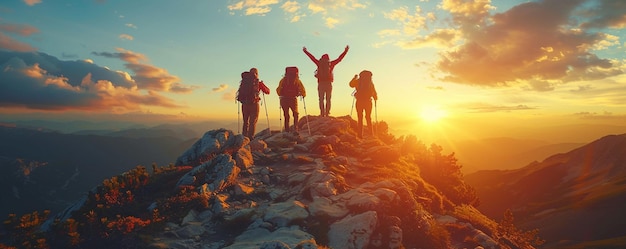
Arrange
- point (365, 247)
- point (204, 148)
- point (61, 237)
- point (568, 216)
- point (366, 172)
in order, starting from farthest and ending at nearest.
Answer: point (568, 216)
point (204, 148)
point (366, 172)
point (365, 247)
point (61, 237)

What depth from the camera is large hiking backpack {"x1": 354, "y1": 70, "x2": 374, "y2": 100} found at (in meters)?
25.5

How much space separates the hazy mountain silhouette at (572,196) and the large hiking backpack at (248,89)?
92706 mm

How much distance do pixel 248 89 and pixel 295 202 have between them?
11016 millimetres

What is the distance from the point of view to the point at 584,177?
16675 centimetres

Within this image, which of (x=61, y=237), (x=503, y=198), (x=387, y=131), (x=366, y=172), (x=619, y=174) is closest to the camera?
(x=61, y=237)

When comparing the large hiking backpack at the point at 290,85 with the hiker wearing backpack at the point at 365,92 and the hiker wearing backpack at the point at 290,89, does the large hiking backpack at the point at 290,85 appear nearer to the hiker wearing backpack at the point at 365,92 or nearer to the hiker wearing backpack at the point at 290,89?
the hiker wearing backpack at the point at 290,89

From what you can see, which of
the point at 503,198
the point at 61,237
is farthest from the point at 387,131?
the point at 503,198

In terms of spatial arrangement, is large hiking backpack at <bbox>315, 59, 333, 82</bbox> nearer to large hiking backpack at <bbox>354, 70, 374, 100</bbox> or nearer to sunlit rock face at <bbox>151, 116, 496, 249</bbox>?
large hiking backpack at <bbox>354, 70, 374, 100</bbox>

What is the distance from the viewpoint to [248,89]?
23500mm

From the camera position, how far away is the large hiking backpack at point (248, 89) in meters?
23.5

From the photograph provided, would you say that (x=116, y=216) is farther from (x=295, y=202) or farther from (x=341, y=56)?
(x=341, y=56)

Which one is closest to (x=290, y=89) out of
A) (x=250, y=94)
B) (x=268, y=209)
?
(x=250, y=94)

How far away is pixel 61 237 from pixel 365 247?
1078 centimetres

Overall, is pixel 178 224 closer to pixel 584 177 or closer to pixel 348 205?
pixel 348 205
